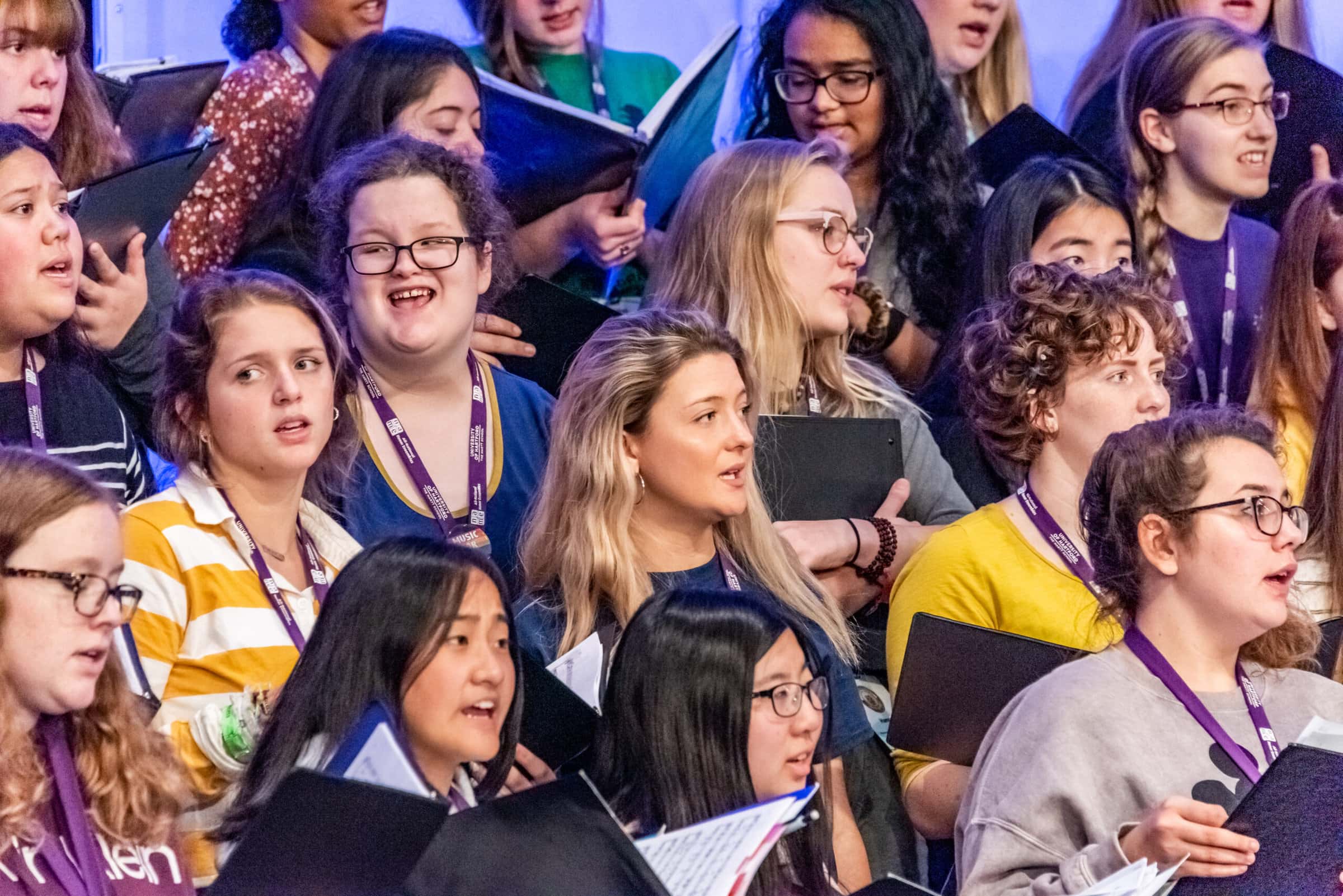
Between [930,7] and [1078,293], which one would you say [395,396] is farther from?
[930,7]

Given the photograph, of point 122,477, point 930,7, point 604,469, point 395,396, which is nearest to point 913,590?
point 604,469

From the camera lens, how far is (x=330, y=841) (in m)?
1.97

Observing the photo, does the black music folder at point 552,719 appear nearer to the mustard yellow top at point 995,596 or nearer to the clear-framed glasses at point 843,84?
the mustard yellow top at point 995,596

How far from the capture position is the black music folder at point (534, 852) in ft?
7.11

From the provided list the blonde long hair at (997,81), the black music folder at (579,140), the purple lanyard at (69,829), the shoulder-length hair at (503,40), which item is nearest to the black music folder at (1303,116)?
the blonde long hair at (997,81)

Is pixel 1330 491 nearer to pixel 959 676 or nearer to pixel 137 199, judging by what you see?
pixel 959 676

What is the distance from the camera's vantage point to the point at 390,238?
11.2ft

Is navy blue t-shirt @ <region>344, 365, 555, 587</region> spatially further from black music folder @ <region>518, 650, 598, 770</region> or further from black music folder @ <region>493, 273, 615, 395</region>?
black music folder @ <region>518, 650, 598, 770</region>

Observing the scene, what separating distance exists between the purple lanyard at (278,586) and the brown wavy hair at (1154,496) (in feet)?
3.85

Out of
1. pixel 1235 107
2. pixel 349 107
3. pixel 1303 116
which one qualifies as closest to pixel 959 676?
pixel 349 107

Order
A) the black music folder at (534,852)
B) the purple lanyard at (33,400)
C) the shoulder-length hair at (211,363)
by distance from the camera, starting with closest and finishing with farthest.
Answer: the black music folder at (534,852) → the purple lanyard at (33,400) → the shoulder-length hair at (211,363)

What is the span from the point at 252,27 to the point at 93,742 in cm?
199

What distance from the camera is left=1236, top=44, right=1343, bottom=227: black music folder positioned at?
444cm

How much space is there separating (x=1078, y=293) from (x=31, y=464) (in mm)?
1878
